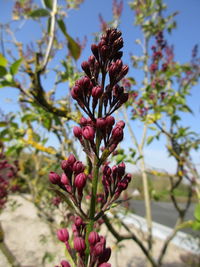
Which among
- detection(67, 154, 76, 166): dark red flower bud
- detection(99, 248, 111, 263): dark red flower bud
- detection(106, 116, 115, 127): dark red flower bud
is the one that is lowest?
detection(99, 248, 111, 263): dark red flower bud

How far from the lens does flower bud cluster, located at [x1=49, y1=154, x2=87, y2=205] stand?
75 cm

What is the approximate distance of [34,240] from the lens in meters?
6.59

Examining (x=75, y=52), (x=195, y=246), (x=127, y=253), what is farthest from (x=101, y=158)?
(x=195, y=246)

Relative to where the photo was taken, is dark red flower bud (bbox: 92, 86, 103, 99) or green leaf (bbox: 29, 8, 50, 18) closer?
dark red flower bud (bbox: 92, 86, 103, 99)

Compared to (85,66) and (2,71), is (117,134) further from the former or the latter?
(2,71)

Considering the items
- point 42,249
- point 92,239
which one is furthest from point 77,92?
point 42,249

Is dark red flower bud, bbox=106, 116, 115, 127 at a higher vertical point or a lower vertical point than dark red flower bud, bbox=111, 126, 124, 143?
higher

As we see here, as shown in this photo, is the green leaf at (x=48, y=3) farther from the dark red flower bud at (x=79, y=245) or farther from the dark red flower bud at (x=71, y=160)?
the dark red flower bud at (x=79, y=245)

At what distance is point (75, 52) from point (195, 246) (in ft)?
21.5

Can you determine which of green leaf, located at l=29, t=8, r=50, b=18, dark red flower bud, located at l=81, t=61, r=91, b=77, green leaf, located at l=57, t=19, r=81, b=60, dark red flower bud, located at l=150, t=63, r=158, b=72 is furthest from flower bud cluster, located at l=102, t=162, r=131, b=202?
dark red flower bud, located at l=150, t=63, r=158, b=72

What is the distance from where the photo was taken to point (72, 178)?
80cm

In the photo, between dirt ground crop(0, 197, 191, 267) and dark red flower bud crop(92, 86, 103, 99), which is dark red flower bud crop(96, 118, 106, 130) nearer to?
dark red flower bud crop(92, 86, 103, 99)

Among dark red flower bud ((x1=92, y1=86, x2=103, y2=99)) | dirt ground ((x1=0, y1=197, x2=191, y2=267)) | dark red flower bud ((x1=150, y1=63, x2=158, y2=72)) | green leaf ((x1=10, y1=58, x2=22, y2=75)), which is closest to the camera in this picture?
dark red flower bud ((x1=92, y1=86, x2=103, y2=99))

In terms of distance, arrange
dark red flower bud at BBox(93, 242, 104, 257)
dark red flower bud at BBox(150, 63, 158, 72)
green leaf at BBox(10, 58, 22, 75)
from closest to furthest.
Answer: dark red flower bud at BBox(93, 242, 104, 257) < green leaf at BBox(10, 58, 22, 75) < dark red flower bud at BBox(150, 63, 158, 72)
